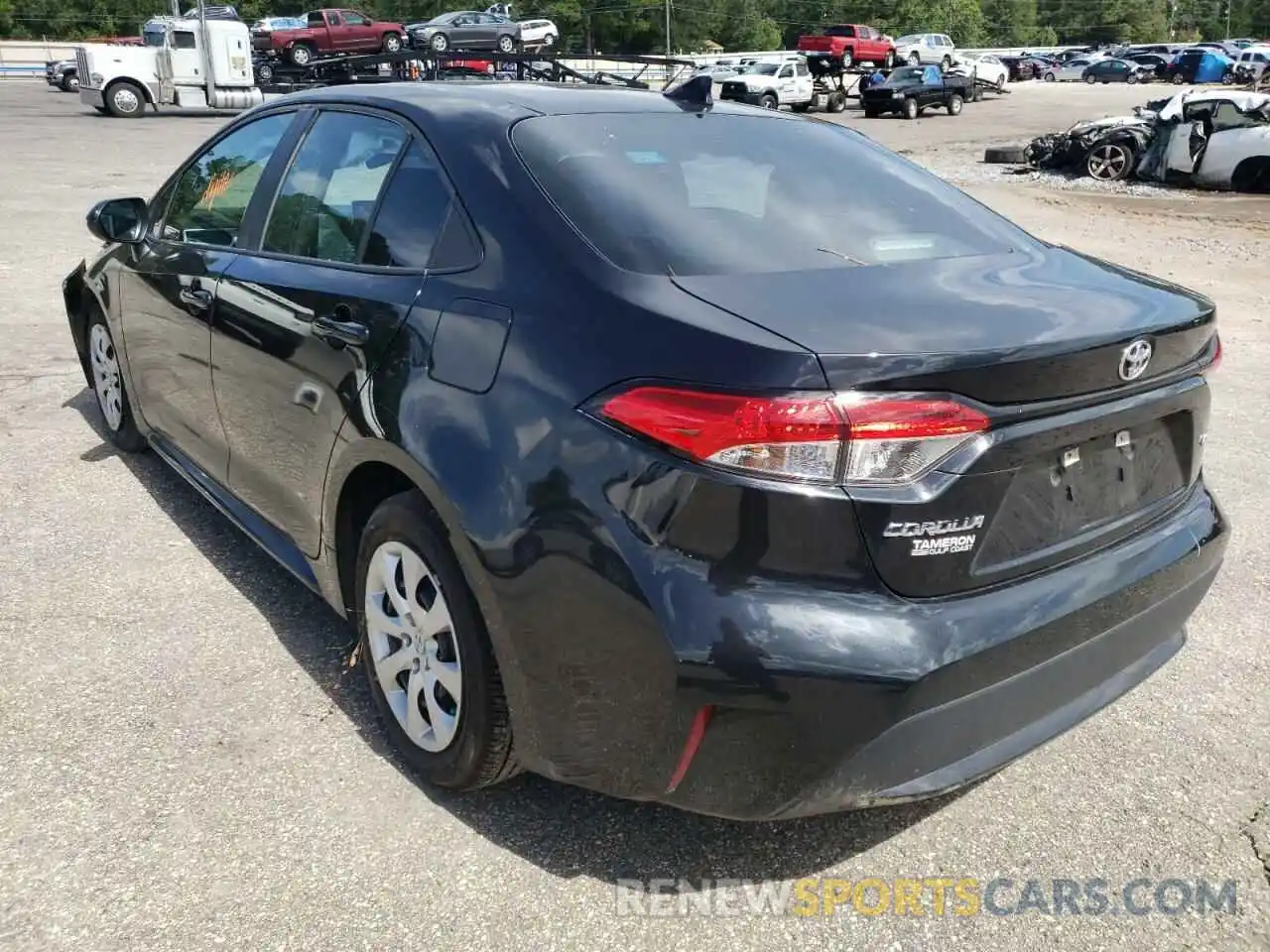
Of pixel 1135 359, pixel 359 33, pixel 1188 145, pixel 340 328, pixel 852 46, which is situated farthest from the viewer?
pixel 852 46

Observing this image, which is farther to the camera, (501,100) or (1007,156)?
(1007,156)

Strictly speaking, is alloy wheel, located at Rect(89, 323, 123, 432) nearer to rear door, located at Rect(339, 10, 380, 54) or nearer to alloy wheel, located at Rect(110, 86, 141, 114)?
alloy wheel, located at Rect(110, 86, 141, 114)

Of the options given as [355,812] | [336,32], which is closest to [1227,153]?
[355,812]

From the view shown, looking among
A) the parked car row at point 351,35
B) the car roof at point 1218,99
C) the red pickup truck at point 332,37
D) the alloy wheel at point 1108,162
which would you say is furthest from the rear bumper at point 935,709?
the red pickup truck at point 332,37

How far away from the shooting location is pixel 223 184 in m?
3.78

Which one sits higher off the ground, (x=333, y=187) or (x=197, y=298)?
(x=333, y=187)

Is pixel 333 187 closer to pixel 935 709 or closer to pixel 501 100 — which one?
pixel 501 100

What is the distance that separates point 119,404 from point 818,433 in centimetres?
401

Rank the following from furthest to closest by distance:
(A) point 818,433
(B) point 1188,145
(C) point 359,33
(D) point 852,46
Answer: (D) point 852,46, (C) point 359,33, (B) point 1188,145, (A) point 818,433

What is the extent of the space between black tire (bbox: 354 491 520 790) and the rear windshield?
0.79 meters

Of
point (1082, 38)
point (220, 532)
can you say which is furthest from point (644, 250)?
point (1082, 38)

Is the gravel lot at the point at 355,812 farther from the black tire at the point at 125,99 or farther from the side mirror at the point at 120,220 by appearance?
the black tire at the point at 125,99

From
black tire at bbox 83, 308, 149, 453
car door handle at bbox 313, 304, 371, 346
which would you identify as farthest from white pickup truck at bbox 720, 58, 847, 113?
car door handle at bbox 313, 304, 371, 346

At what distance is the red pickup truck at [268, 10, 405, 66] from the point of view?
3675cm
